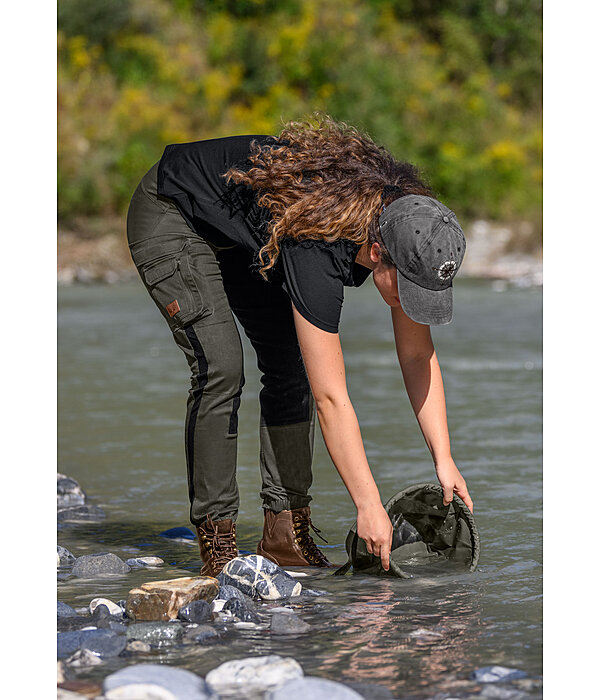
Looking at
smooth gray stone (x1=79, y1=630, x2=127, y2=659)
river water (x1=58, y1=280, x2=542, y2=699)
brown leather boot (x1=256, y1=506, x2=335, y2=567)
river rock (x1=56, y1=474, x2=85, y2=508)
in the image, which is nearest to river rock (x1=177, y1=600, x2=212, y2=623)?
river water (x1=58, y1=280, x2=542, y2=699)

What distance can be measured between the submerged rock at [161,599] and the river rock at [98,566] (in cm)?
50

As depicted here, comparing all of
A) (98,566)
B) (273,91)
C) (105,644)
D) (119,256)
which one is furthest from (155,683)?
(273,91)

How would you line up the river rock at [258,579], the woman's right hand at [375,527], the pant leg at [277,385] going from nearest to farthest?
the woman's right hand at [375,527] → the river rock at [258,579] → the pant leg at [277,385]

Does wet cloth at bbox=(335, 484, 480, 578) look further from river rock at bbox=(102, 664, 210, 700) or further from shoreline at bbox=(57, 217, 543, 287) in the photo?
shoreline at bbox=(57, 217, 543, 287)

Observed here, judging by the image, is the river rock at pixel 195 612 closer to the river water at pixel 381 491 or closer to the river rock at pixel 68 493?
the river water at pixel 381 491

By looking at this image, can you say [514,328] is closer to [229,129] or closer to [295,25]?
[229,129]

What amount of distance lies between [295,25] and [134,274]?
37.3ft

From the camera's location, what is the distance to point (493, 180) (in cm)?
2453

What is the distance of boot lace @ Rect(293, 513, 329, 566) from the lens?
11.1 ft

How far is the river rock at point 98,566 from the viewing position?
3.20 m

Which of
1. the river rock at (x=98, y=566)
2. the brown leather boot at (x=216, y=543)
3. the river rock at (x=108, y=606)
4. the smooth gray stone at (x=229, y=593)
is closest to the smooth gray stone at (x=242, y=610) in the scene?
the smooth gray stone at (x=229, y=593)

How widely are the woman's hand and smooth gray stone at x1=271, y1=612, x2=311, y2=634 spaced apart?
61 cm
